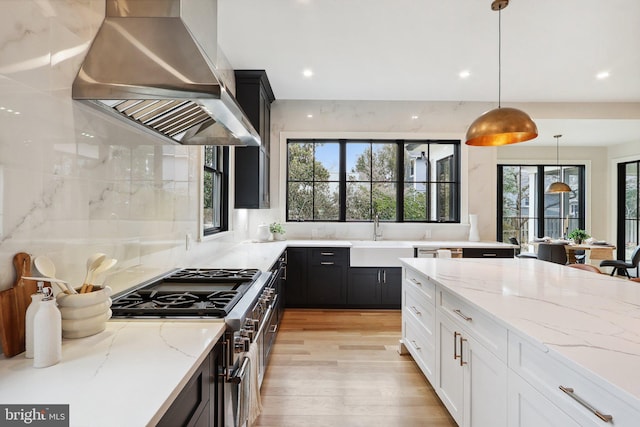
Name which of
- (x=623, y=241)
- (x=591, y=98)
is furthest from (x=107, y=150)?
(x=623, y=241)

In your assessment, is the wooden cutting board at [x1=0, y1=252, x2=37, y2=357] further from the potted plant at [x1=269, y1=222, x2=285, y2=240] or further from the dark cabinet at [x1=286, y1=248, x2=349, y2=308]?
the potted plant at [x1=269, y1=222, x2=285, y2=240]

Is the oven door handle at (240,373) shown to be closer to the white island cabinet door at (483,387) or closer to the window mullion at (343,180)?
the white island cabinet door at (483,387)

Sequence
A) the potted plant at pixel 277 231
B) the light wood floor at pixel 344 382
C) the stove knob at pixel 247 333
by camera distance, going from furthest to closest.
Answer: the potted plant at pixel 277 231 < the light wood floor at pixel 344 382 < the stove knob at pixel 247 333

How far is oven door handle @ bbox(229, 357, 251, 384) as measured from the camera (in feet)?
4.41

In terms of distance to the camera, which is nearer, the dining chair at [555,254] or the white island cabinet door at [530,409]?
the white island cabinet door at [530,409]

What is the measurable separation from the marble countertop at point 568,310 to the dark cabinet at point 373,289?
1775 millimetres

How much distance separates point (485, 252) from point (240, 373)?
386 centimetres

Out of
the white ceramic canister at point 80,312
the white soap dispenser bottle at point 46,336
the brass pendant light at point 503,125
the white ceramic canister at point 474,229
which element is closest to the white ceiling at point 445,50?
the brass pendant light at point 503,125

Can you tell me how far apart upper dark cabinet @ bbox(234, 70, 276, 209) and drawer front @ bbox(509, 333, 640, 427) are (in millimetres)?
3245

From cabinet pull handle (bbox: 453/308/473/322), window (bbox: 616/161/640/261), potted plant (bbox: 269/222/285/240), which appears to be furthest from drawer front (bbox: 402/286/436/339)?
window (bbox: 616/161/640/261)

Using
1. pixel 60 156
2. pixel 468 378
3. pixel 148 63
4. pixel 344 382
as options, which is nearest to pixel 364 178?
pixel 344 382

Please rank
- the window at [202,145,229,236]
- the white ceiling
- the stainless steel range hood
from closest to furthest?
1. the stainless steel range hood
2. the white ceiling
3. the window at [202,145,229,236]

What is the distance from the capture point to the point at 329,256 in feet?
14.3

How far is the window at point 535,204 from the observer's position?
283 inches
